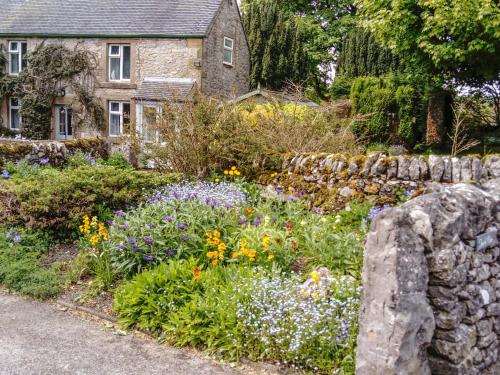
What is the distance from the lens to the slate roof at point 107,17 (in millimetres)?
22031

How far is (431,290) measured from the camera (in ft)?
12.8

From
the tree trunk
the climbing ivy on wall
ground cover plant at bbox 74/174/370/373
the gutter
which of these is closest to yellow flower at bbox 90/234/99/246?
ground cover plant at bbox 74/174/370/373

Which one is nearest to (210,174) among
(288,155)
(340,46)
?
Result: (288,155)

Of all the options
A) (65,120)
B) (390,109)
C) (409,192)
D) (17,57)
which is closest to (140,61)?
(65,120)

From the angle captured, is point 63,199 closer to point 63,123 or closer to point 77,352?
point 77,352

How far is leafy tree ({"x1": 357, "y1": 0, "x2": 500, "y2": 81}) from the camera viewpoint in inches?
622

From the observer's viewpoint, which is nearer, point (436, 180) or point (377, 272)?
point (377, 272)

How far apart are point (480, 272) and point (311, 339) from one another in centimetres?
150

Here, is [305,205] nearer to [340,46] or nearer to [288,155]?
[288,155]

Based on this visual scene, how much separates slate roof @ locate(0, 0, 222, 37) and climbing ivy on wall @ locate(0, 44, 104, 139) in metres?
1.01

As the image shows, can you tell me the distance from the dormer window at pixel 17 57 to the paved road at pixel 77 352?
22.1 metres

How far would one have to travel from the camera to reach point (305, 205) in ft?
26.7

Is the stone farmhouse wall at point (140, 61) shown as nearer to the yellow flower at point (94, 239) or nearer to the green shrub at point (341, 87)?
the green shrub at point (341, 87)

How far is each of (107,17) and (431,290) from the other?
75.3ft
